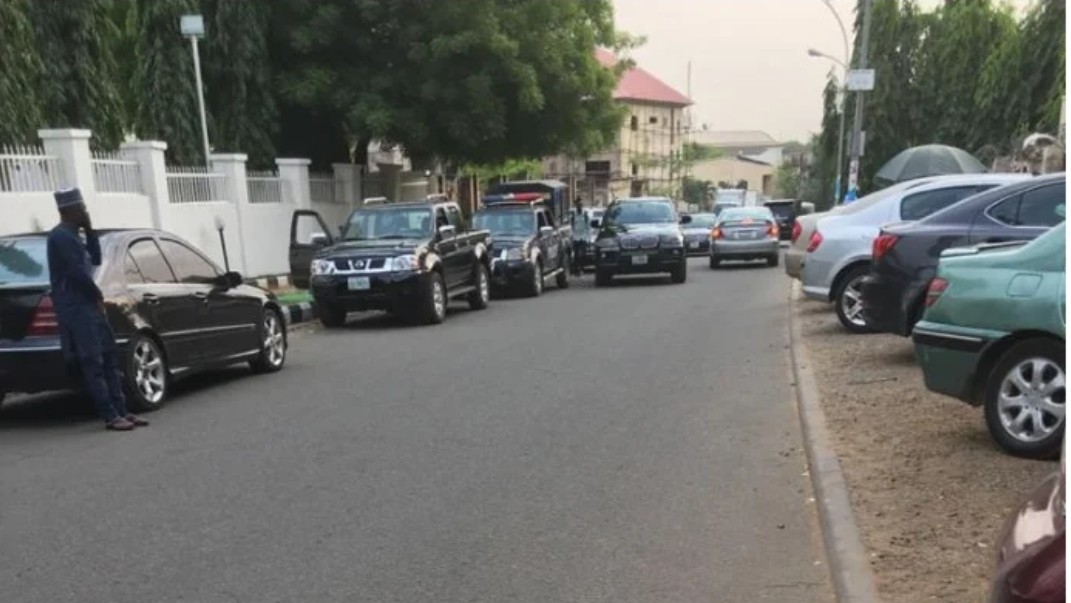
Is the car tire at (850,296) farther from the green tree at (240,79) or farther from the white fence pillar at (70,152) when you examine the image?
the green tree at (240,79)

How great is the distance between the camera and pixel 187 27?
17.2 metres

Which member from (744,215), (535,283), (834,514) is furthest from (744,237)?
(834,514)

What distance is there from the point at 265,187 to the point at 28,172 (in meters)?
8.34

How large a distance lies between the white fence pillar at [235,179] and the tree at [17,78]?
10.8ft

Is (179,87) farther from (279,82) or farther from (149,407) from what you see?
(149,407)

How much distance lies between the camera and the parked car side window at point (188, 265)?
9420 millimetres

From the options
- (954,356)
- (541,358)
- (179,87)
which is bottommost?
(541,358)

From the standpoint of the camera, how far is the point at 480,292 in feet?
55.2

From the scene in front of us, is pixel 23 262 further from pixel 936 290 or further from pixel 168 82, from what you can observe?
pixel 168 82

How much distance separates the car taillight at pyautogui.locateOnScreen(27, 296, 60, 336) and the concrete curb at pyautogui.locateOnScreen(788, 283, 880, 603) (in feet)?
19.3

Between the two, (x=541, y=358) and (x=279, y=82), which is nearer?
(x=541, y=358)

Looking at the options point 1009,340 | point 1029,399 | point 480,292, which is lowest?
point 480,292

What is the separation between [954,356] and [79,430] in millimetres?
6557

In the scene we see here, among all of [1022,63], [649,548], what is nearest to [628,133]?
[1022,63]
